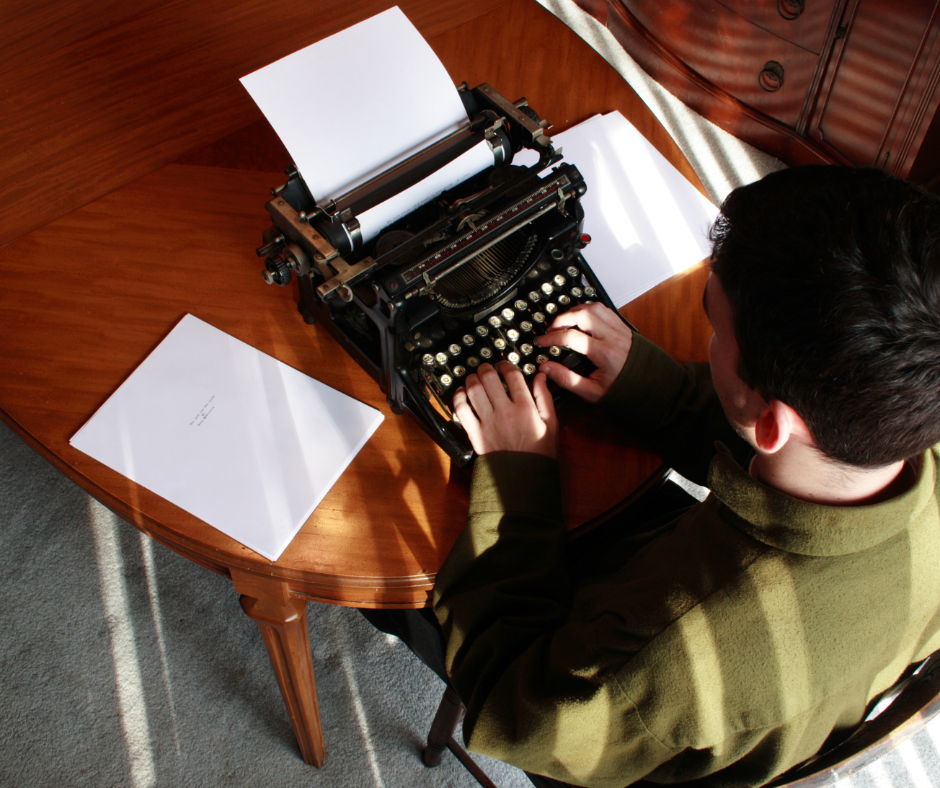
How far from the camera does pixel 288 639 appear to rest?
46.8 inches

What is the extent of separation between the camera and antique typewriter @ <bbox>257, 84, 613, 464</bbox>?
1.11 m

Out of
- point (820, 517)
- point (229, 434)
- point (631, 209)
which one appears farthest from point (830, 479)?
point (229, 434)

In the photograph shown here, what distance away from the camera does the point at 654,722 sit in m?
0.83

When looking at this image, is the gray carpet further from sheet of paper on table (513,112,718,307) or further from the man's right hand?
sheet of paper on table (513,112,718,307)

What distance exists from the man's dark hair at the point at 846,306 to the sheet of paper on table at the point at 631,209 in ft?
1.72

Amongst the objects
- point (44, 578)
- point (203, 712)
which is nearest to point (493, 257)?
point (203, 712)

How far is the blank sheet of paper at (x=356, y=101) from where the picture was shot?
112 cm

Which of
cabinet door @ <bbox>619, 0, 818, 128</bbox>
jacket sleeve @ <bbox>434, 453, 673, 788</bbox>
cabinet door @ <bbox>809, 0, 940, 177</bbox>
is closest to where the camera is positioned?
jacket sleeve @ <bbox>434, 453, 673, 788</bbox>

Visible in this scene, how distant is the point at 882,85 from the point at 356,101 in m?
1.86

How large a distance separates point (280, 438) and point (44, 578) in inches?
42.9

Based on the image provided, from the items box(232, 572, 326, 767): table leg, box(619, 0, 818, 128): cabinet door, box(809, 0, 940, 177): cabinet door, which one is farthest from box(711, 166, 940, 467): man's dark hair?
box(619, 0, 818, 128): cabinet door

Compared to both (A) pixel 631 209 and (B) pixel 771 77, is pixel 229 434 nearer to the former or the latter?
(A) pixel 631 209

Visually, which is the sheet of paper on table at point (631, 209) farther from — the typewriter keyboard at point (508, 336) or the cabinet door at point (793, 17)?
the cabinet door at point (793, 17)

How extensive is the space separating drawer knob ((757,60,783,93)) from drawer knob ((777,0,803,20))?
6.9 inches
